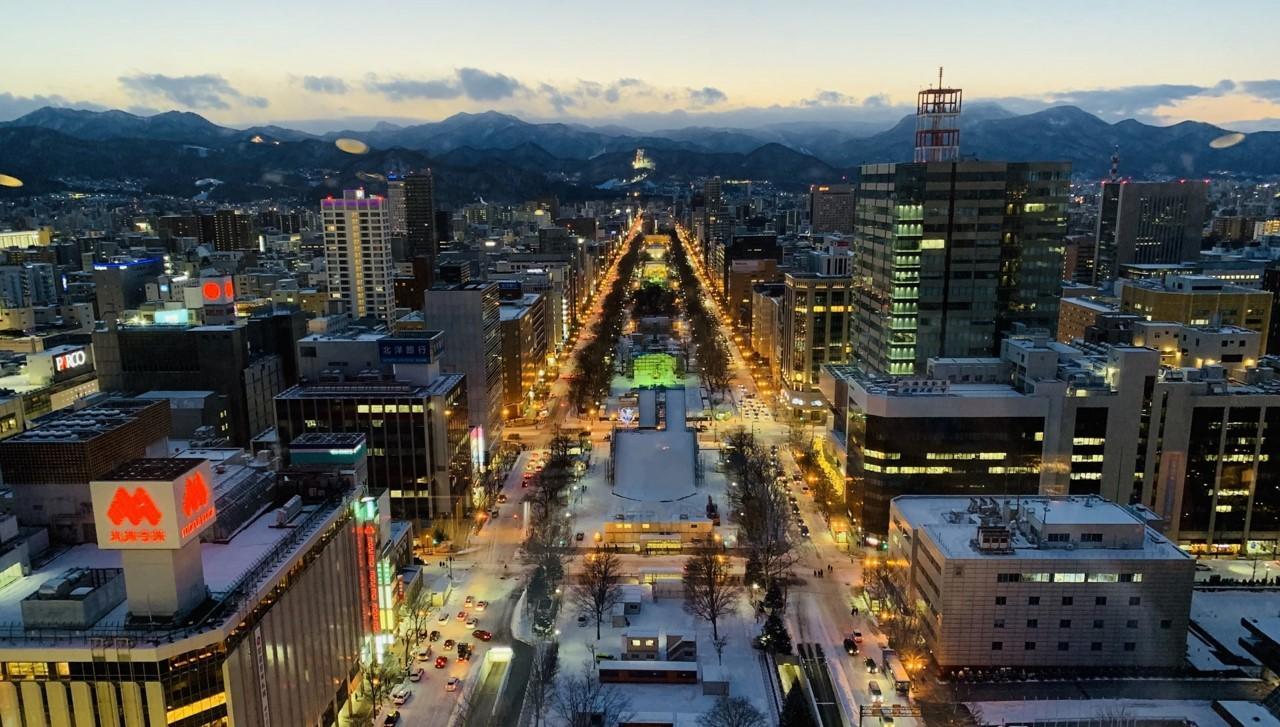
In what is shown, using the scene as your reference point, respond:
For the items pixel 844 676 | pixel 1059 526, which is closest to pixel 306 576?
pixel 844 676

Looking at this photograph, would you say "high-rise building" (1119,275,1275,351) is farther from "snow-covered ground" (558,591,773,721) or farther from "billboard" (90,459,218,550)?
"billboard" (90,459,218,550)

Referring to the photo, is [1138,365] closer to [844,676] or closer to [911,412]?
[911,412]

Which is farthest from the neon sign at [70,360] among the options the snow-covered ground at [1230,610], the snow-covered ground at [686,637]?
the snow-covered ground at [1230,610]

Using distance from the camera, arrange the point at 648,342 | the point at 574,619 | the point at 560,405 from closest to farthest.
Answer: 1. the point at 574,619
2. the point at 560,405
3. the point at 648,342

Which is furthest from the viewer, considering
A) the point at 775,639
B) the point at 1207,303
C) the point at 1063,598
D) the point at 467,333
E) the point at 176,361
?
the point at 1207,303

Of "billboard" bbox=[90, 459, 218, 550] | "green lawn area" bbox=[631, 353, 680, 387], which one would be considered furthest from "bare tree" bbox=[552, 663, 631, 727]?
"green lawn area" bbox=[631, 353, 680, 387]

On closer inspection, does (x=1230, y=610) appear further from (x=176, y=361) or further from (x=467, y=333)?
(x=176, y=361)

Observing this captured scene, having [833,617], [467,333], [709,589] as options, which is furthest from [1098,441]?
[467,333]
